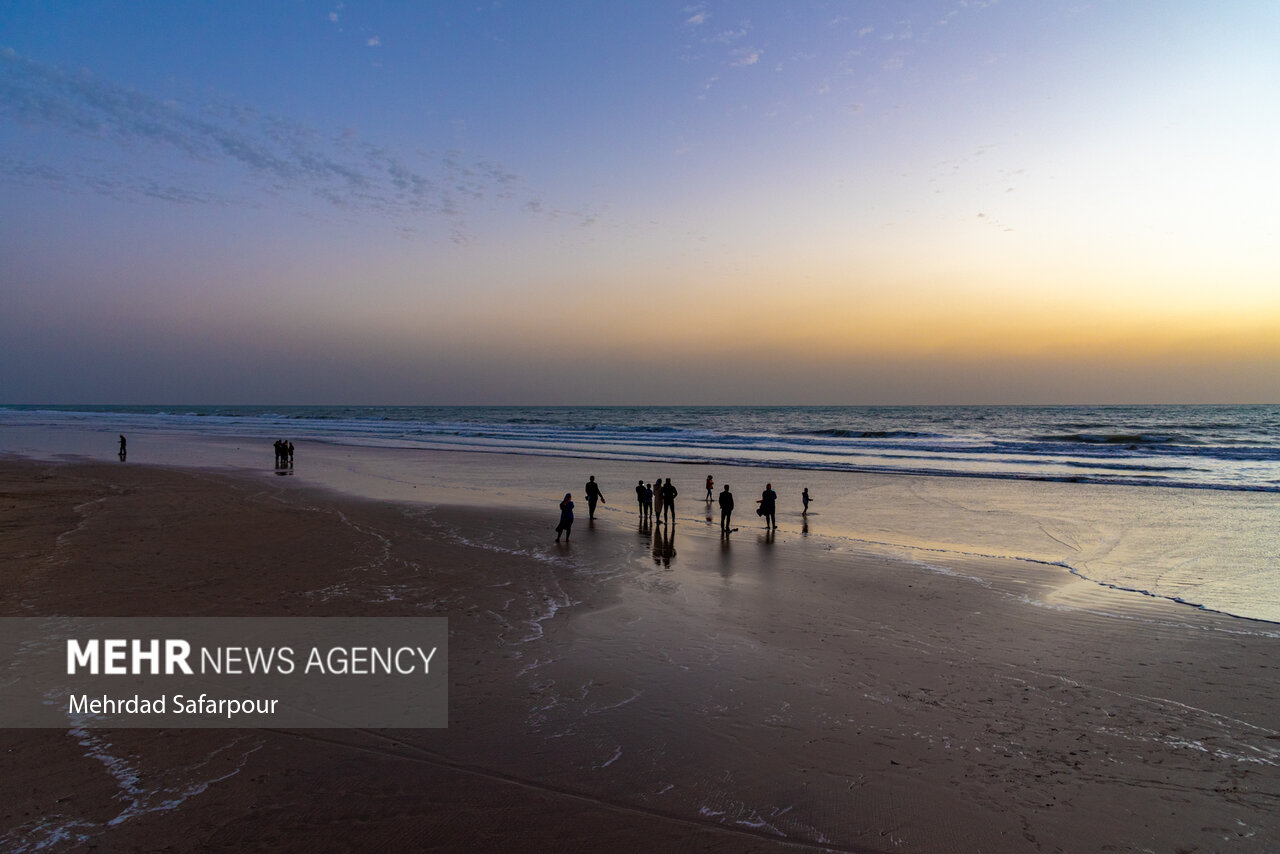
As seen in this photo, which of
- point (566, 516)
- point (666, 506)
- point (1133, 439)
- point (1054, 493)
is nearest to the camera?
point (566, 516)

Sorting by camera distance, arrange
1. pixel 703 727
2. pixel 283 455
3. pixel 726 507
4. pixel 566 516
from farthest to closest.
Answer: pixel 283 455
pixel 726 507
pixel 566 516
pixel 703 727

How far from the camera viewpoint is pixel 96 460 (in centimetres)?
3838

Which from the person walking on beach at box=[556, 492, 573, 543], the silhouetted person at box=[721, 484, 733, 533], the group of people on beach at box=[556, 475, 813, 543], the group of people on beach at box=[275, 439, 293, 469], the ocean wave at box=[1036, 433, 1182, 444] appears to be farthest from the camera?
the ocean wave at box=[1036, 433, 1182, 444]

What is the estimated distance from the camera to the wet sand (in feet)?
17.5

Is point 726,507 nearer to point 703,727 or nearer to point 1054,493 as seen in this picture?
point 703,727

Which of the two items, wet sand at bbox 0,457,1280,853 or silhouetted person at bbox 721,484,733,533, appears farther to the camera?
silhouetted person at bbox 721,484,733,533

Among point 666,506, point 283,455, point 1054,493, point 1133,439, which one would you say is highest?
point 283,455

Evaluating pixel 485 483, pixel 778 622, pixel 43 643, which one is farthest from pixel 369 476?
pixel 778 622

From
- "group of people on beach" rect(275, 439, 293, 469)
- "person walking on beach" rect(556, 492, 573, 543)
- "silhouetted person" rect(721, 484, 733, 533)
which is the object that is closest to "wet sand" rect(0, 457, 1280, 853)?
"person walking on beach" rect(556, 492, 573, 543)

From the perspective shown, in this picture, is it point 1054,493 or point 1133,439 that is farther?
point 1133,439

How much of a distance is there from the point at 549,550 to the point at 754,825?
37.3 ft

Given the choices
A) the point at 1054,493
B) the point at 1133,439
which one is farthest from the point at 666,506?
the point at 1133,439

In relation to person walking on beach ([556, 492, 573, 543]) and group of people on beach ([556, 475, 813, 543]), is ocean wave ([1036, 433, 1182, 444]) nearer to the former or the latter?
group of people on beach ([556, 475, 813, 543])

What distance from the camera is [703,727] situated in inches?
279
